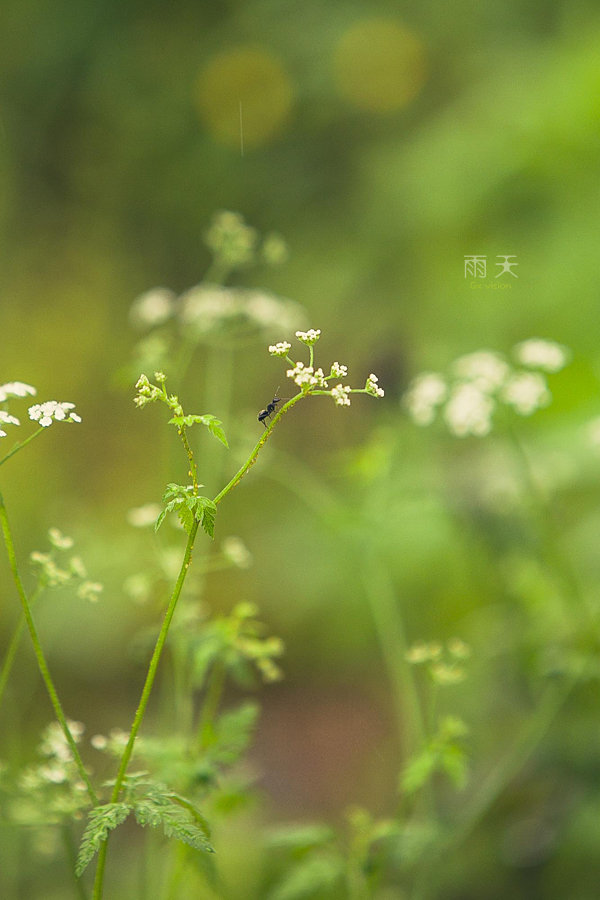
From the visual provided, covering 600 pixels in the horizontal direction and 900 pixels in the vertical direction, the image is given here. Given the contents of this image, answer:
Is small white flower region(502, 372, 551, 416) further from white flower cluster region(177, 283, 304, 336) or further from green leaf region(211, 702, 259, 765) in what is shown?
green leaf region(211, 702, 259, 765)

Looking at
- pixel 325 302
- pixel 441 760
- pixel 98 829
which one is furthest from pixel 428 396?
pixel 325 302

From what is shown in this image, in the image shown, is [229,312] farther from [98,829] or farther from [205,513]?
[98,829]

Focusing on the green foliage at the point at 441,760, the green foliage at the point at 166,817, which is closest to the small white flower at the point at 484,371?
the green foliage at the point at 441,760

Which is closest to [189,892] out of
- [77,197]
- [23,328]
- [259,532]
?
[259,532]

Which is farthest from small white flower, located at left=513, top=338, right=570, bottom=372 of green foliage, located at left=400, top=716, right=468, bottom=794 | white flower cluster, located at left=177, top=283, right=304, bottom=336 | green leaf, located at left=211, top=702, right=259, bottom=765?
green leaf, located at left=211, top=702, right=259, bottom=765

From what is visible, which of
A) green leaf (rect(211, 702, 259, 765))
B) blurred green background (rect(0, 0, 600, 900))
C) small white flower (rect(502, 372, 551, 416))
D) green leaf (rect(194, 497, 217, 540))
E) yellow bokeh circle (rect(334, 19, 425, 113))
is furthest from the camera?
yellow bokeh circle (rect(334, 19, 425, 113))

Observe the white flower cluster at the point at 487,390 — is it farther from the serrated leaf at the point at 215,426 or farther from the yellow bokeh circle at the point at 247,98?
the yellow bokeh circle at the point at 247,98
